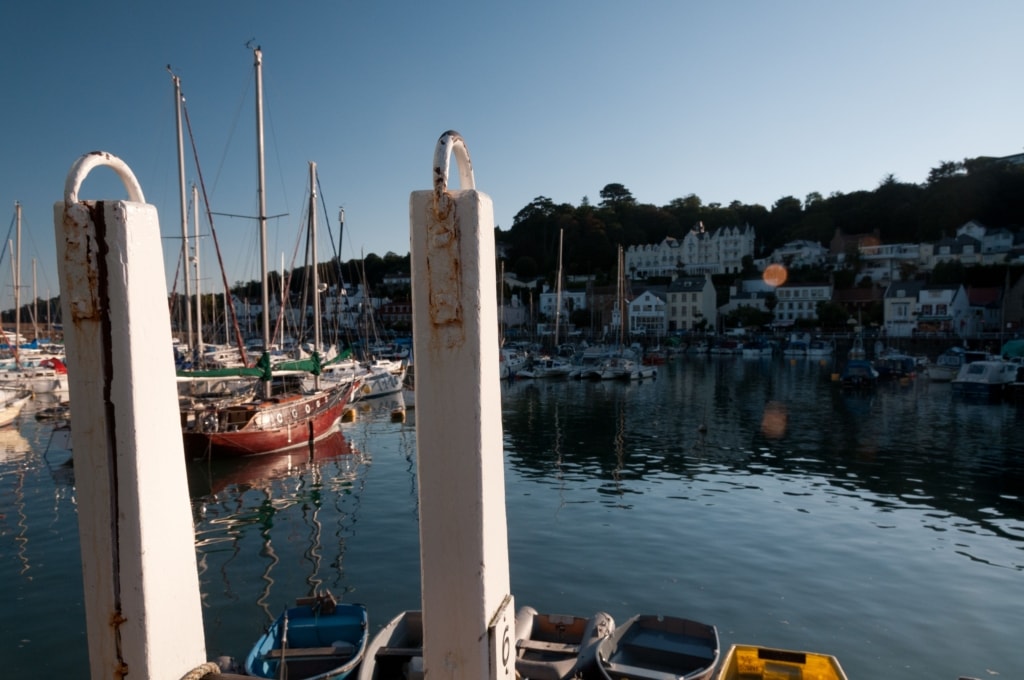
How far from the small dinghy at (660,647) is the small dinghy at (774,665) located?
0.81 feet

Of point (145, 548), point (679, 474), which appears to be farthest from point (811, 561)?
point (145, 548)

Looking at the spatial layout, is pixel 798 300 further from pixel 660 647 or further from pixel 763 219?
pixel 660 647

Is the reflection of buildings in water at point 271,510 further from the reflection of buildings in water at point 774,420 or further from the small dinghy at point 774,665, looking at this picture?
the reflection of buildings in water at point 774,420

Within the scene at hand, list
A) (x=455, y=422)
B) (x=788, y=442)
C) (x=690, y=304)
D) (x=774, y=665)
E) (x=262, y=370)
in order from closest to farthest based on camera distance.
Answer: (x=455, y=422), (x=774, y=665), (x=262, y=370), (x=788, y=442), (x=690, y=304)

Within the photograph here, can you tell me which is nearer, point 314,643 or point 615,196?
point 314,643

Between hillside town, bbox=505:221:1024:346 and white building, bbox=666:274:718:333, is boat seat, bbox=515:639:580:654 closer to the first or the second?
hillside town, bbox=505:221:1024:346

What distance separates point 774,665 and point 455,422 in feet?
23.7

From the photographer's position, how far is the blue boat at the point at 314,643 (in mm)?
8453

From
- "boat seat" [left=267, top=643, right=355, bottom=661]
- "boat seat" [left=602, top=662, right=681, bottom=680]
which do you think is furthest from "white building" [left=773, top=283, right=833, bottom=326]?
"boat seat" [left=267, top=643, right=355, bottom=661]

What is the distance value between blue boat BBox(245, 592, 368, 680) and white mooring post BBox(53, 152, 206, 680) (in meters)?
4.37

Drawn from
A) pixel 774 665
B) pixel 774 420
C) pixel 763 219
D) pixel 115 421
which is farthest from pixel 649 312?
pixel 115 421

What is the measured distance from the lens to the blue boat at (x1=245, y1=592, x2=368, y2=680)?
8.45 metres

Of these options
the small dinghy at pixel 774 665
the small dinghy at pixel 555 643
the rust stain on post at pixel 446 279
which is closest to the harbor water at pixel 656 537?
the rust stain on post at pixel 446 279

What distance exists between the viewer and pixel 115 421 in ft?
11.9
